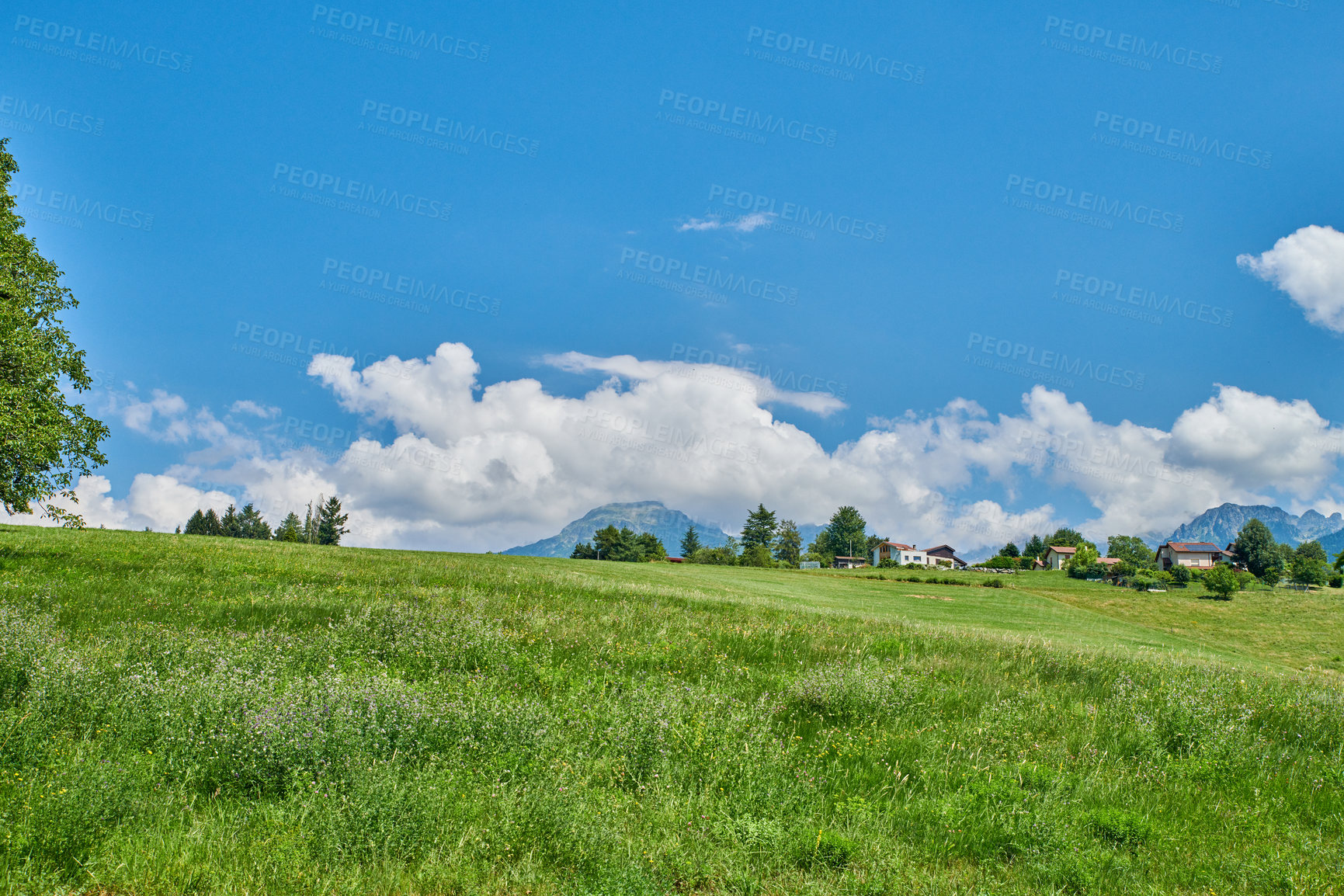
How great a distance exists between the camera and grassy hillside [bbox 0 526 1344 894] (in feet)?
16.4

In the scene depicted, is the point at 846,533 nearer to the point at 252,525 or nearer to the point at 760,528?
the point at 760,528

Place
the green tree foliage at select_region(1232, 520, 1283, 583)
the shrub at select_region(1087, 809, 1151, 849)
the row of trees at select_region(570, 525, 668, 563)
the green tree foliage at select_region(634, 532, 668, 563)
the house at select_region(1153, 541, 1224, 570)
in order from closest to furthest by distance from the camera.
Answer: the shrub at select_region(1087, 809, 1151, 849) < the green tree foliage at select_region(1232, 520, 1283, 583) < the row of trees at select_region(570, 525, 668, 563) < the green tree foliage at select_region(634, 532, 668, 563) < the house at select_region(1153, 541, 1224, 570)

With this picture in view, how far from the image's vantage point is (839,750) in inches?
303

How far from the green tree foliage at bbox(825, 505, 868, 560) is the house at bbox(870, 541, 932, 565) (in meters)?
16.2

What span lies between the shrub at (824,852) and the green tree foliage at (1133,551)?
112804mm

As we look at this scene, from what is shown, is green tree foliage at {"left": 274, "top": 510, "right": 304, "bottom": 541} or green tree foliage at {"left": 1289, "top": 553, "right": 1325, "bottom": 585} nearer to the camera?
green tree foliage at {"left": 1289, "top": 553, "right": 1325, "bottom": 585}

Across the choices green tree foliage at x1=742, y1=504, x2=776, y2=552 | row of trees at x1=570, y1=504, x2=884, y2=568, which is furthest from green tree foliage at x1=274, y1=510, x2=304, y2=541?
green tree foliage at x1=742, y1=504, x2=776, y2=552

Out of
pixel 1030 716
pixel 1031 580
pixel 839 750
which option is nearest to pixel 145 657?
pixel 839 750

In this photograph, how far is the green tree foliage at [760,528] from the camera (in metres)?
147

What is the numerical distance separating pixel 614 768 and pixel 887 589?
50.0 m

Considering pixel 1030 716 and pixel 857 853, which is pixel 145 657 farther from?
pixel 1030 716

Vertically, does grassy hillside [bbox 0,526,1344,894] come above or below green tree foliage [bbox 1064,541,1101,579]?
above

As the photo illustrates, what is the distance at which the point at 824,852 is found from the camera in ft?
17.6

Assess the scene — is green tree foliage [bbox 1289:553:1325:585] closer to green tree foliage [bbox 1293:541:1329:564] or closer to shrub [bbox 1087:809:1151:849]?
green tree foliage [bbox 1293:541:1329:564]
